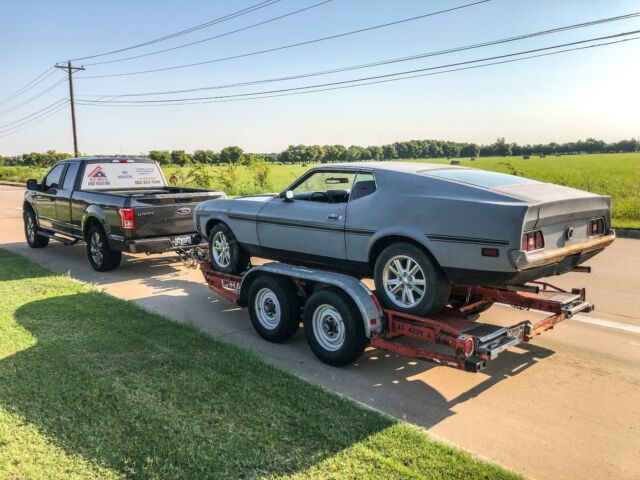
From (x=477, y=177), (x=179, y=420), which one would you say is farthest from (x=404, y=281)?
(x=179, y=420)

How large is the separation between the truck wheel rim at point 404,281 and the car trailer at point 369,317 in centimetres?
19

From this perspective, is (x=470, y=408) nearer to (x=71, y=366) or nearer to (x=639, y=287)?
(x=71, y=366)

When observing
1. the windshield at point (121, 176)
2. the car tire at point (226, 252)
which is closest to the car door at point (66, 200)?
the windshield at point (121, 176)

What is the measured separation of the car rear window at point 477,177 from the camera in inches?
187

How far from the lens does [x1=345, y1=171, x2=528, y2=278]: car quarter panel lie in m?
4.17

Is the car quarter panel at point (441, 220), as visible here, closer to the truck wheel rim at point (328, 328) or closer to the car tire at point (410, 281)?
the car tire at point (410, 281)

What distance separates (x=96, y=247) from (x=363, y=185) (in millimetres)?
6330

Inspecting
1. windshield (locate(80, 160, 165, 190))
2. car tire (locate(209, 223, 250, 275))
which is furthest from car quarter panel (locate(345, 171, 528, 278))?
windshield (locate(80, 160, 165, 190))

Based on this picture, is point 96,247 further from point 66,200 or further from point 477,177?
point 477,177

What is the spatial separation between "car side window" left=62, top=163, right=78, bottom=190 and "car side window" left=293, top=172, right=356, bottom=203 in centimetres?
619

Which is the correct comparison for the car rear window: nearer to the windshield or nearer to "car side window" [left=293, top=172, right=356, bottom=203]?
"car side window" [left=293, top=172, right=356, bottom=203]

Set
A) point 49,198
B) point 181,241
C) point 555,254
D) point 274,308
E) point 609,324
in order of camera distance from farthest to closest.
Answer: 1. point 49,198
2. point 181,241
3. point 609,324
4. point 274,308
5. point 555,254

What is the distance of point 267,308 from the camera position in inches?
233

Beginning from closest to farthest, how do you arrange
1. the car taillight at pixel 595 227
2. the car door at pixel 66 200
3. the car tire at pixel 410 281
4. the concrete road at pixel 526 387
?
1. the concrete road at pixel 526 387
2. the car tire at pixel 410 281
3. the car taillight at pixel 595 227
4. the car door at pixel 66 200
